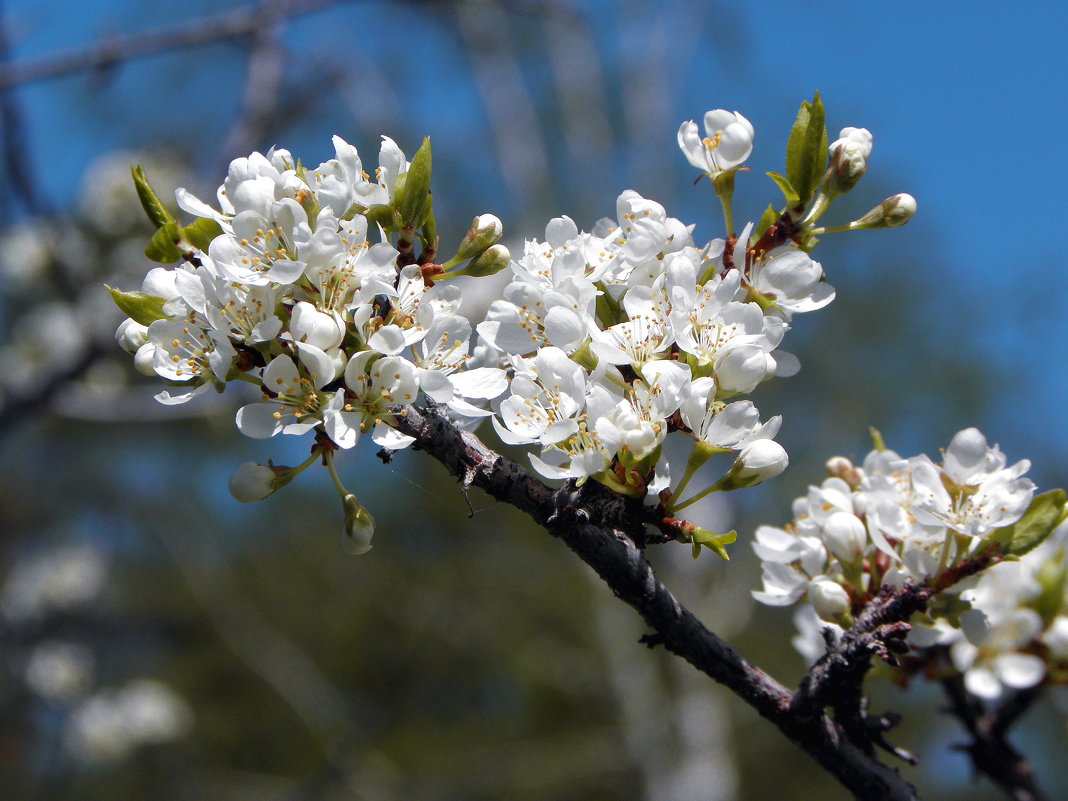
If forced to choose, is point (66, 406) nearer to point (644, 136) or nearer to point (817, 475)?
point (817, 475)

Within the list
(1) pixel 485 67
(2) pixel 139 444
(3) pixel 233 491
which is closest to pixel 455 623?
(2) pixel 139 444

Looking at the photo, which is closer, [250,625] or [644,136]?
[250,625]

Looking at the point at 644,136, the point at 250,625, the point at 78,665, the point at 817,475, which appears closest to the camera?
the point at 78,665

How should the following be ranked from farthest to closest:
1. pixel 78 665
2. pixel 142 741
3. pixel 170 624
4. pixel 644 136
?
pixel 644 136 < pixel 142 741 < pixel 78 665 < pixel 170 624

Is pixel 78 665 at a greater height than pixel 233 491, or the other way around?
pixel 233 491

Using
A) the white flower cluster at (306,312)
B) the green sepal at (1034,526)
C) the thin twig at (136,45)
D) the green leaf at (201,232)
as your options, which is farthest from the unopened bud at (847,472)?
the thin twig at (136,45)

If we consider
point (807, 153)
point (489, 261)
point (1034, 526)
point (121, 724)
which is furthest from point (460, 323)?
point (121, 724)
